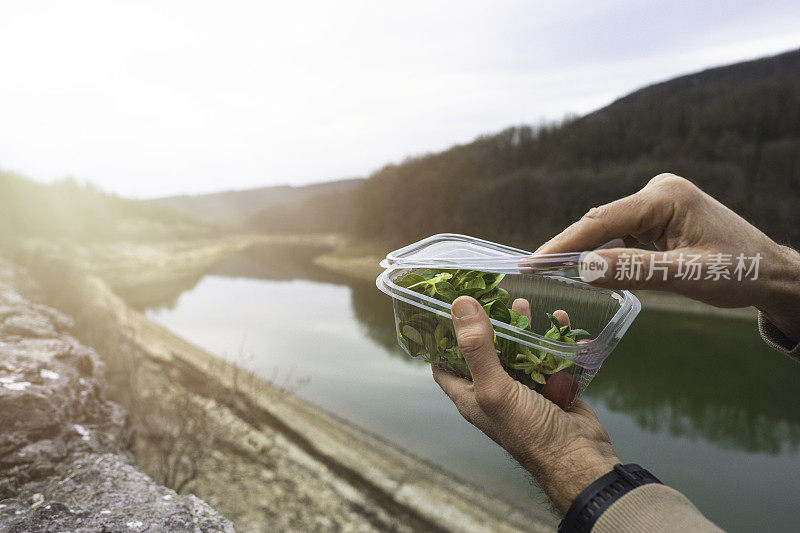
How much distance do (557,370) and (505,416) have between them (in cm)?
25

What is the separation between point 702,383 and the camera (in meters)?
9.38

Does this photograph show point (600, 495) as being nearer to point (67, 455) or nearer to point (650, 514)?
point (650, 514)

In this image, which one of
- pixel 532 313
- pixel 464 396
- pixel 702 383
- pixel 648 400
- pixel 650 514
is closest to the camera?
pixel 650 514

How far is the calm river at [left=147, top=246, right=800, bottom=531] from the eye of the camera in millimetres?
6266

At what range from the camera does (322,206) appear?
71.2 meters

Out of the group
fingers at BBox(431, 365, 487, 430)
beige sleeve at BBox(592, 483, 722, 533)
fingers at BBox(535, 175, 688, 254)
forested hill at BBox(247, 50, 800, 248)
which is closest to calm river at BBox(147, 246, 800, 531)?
fingers at BBox(431, 365, 487, 430)

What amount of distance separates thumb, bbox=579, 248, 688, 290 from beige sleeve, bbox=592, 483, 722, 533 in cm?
47

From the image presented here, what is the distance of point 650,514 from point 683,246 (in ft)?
2.29

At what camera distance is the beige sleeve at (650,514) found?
932 millimetres

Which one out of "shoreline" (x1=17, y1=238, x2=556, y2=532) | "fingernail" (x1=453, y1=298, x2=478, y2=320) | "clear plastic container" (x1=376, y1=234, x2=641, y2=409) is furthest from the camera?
"shoreline" (x1=17, y1=238, x2=556, y2=532)

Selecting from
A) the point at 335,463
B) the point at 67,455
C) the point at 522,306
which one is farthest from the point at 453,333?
the point at 335,463

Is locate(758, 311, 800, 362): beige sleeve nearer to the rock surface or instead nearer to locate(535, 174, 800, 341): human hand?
locate(535, 174, 800, 341): human hand

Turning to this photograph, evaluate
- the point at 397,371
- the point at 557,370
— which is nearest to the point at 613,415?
the point at 397,371

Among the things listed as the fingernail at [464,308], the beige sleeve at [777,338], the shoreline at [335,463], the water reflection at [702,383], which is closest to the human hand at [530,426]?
the fingernail at [464,308]
